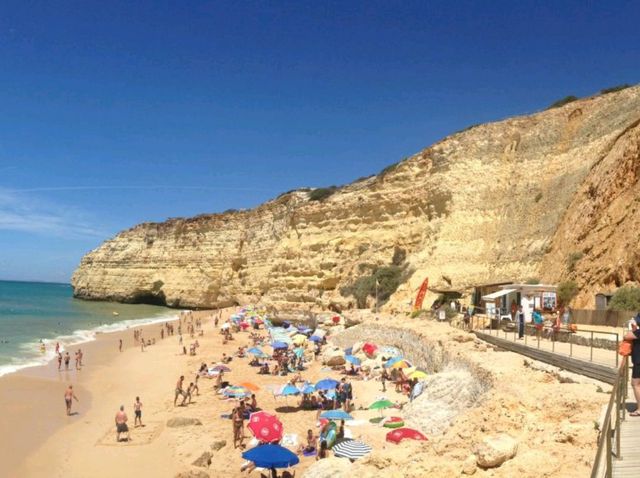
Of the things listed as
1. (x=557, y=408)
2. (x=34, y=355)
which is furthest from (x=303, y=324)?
(x=557, y=408)

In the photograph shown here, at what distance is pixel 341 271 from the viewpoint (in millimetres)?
44344

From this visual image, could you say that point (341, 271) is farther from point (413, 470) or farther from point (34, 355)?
point (413, 470)

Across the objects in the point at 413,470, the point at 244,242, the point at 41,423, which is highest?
the point at 244,242

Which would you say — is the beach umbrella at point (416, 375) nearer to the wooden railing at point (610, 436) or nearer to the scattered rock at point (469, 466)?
the scattered rock at point (469, 466)

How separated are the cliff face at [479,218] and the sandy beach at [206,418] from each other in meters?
7.86

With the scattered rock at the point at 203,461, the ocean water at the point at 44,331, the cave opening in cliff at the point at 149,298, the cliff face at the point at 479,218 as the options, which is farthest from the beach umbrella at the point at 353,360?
the cave opening in cliff at the point at 149,298

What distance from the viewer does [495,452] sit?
20.8 ft

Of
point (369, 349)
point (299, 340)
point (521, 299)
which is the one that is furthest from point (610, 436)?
point (299, 340)

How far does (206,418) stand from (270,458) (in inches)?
241

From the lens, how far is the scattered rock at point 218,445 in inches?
519

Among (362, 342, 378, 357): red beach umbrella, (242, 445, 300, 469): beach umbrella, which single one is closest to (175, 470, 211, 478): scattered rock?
(242, 445, 300, 469): beach umbrella

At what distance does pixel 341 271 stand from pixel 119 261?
4606 cm

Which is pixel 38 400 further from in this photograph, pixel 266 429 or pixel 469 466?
pixel 469 466

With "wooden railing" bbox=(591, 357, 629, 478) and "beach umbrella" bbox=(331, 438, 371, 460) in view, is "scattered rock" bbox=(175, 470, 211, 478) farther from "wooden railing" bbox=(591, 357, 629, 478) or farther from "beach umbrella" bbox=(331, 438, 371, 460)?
"wooden railing" bbox=(591, 357, 629, 478)
